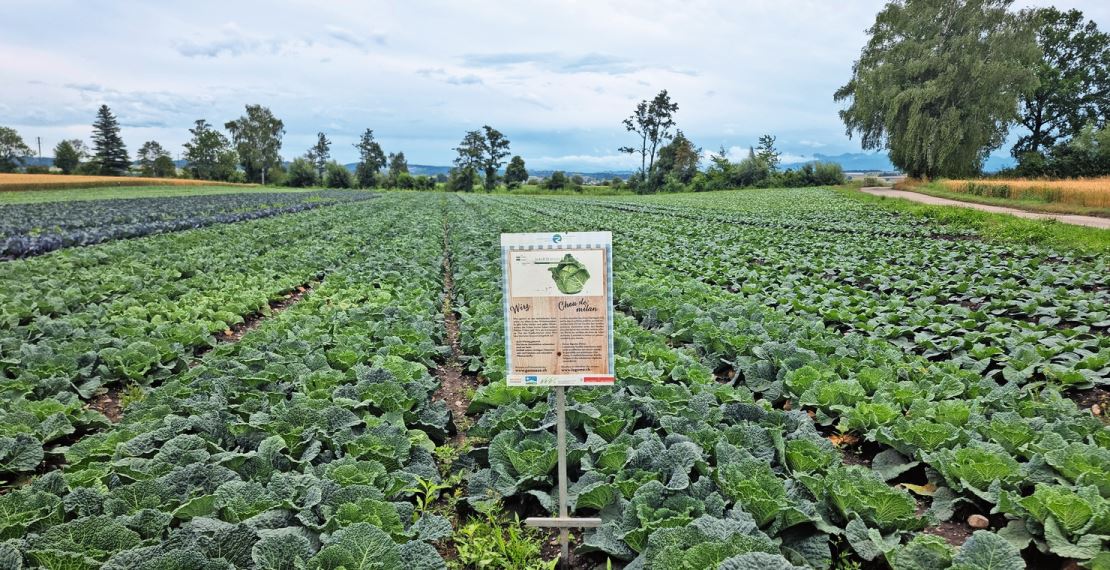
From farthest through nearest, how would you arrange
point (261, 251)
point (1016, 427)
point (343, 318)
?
point (261, 251) → point (343, 318) → point (1016, 427)

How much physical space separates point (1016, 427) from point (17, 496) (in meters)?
5.56

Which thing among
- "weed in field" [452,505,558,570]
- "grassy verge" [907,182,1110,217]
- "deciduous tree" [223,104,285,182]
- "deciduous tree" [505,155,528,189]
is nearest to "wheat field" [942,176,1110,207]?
"grassy verge" [907,182,1110,217]

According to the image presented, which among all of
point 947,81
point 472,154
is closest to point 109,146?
point 472,154

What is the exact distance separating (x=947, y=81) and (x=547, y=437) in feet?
154

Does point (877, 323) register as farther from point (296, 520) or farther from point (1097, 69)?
point (1097, 69)

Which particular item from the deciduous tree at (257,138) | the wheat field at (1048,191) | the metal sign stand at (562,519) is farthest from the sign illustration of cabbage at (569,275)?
the deciduous tree at (257,138)

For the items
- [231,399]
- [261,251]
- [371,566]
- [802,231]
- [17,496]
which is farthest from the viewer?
[802,231]

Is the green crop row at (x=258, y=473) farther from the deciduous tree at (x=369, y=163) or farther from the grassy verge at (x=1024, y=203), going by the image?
the deciduous tree at (x=369, y=163)

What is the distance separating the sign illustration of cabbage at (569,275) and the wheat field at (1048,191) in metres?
29.5

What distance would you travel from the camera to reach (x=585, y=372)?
3018 mm

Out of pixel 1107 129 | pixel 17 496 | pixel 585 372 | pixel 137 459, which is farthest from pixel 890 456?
pixel 1107 129

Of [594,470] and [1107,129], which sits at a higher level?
[1107,129]

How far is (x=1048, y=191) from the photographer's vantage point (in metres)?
26.5

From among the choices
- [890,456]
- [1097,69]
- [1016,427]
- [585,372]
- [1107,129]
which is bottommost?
[890,456]
